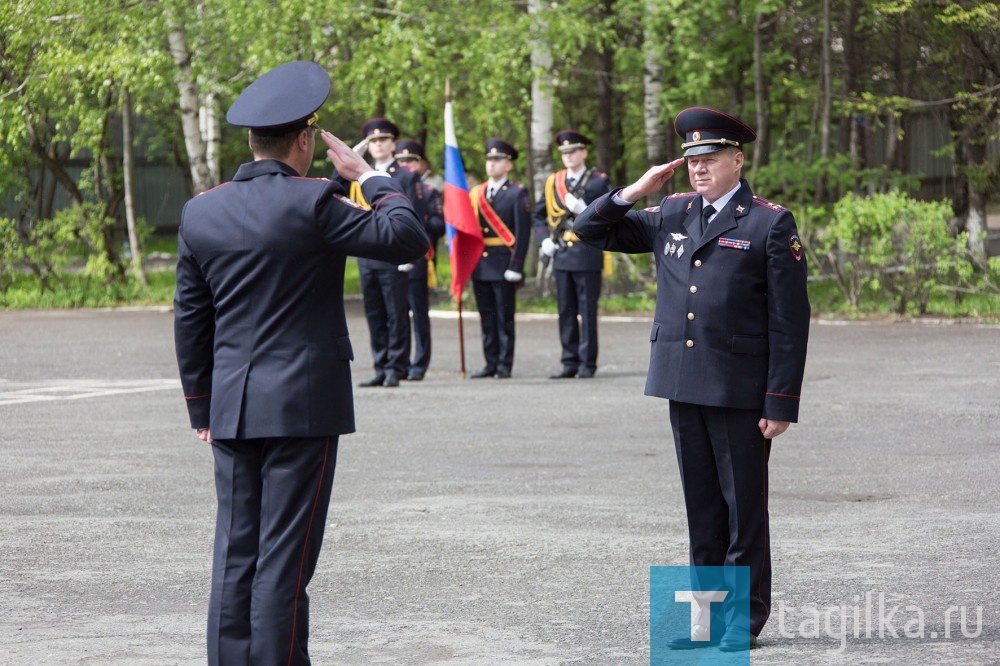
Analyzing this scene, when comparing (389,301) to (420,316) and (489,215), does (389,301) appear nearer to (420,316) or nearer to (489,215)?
(420,316)

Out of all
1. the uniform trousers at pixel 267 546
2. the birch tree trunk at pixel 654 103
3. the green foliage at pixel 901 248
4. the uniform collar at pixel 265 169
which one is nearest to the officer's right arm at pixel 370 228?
the uniform collar at pixel 265 169

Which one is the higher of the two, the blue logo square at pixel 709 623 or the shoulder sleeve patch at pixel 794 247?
the shoulder sleeve patch at pixel 794 247

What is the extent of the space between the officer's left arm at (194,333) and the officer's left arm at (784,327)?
1.85 meters

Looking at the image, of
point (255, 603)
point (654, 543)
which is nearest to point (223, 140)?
point (654, 543)

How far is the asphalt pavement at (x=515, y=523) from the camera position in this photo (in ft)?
19.1

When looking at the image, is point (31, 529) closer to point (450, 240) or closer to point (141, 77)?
point (450, 240)

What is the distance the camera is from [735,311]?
554 centimetres

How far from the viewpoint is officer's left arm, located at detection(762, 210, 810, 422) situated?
541 cm

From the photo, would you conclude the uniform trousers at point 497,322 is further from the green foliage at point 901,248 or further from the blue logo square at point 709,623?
the blue logo square at point 709,623

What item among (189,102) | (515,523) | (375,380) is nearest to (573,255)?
(375,380)

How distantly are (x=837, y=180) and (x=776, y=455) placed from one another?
45.2 ft

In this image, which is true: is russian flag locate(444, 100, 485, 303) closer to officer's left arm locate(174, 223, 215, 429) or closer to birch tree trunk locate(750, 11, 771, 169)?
birch tree trunk locate(750, 11, 771, 169)

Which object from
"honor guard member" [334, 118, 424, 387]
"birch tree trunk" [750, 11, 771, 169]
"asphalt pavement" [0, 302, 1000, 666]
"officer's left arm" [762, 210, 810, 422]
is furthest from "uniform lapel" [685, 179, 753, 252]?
"birch tree trunk" [750, 11, 771, 169]

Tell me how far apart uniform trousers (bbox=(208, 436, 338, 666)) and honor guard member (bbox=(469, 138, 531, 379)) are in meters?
9.86
